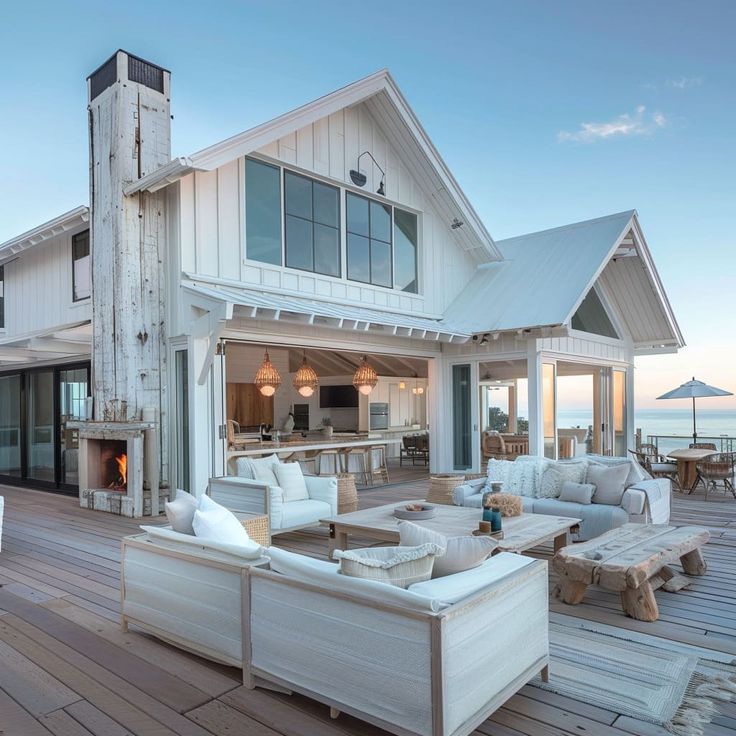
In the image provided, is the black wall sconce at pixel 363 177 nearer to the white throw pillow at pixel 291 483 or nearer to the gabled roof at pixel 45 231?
the gabled roof at pixel 45 231

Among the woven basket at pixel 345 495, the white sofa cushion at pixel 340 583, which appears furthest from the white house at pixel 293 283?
the white sofa cushion at pixel 340 583

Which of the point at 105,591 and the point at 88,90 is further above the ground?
the point at 88,90

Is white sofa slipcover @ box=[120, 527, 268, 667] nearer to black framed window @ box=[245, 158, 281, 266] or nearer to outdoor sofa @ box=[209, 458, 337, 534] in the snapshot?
outdoor sofa @ box=[209, 458, 337, 534]

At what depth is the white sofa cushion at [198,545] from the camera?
Result: 302cm

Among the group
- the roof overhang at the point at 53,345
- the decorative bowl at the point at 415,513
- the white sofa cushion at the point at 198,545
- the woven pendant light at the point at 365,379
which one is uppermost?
the roof overhang at the point at 53,345

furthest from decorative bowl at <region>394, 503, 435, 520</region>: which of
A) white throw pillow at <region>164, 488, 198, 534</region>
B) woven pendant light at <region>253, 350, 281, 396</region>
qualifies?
woven pendant light at <region>253, 350, 281, 396</region>

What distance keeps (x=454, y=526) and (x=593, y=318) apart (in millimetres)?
8335

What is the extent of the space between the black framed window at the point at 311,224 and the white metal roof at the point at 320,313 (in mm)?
651

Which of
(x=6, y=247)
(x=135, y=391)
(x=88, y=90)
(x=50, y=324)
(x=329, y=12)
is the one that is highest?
(x=329, y=12)

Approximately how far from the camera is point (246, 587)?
2910 mm

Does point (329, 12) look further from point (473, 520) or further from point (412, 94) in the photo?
point (473, 520)

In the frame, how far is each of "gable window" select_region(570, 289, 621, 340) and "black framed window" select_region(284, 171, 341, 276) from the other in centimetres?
485

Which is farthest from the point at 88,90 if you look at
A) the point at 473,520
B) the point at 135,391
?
the point at 473,520

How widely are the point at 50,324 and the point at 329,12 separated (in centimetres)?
792
